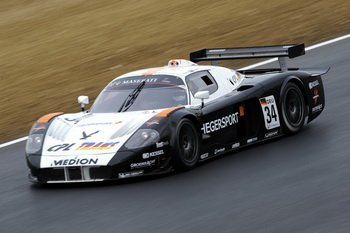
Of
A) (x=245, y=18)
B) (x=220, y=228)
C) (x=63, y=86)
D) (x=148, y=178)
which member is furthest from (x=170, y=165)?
(x=245, y=18)

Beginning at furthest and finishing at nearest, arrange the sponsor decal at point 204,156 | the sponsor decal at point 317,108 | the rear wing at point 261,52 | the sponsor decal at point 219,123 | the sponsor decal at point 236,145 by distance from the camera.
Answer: the sponsor decal at point 317,108
the rear wing at point 261,52
the sponsor decal at point 236,145
the sponsor decal at point 219,123
the sponsor decal at point 204,156

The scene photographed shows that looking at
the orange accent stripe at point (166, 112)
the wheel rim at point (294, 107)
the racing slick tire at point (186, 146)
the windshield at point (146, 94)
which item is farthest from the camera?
the wheel rim at point (294, 107)

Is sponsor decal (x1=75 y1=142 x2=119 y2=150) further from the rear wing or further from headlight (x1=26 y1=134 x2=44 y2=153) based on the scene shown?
the rear wing

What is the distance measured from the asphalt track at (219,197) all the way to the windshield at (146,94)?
0.91m

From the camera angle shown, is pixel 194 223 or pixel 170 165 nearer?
pixel 194 223

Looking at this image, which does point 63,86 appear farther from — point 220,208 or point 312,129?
point 220,208

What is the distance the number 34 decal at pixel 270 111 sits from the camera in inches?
406

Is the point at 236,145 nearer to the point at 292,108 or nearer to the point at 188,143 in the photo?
the point at 188,143

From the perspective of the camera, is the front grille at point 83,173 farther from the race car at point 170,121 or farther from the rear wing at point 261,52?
the rear wing at point 261,52

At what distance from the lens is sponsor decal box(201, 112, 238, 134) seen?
9398mm

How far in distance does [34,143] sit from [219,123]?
7.18ft

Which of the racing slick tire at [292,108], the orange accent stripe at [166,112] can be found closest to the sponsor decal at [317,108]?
the racing slick tire at [292,108]

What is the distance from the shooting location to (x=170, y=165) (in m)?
8.79

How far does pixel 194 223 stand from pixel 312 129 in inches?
177
